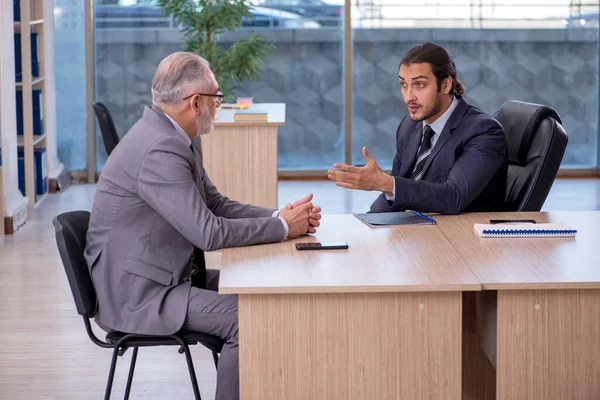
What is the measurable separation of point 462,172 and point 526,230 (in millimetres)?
468

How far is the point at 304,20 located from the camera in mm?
9180

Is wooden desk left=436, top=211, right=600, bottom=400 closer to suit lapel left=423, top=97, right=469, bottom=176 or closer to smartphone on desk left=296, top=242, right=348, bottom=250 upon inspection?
smartphone on desk left=296, top=242, right=348, bottom=250

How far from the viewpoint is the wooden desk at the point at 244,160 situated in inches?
253

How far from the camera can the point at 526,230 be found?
10.6ft

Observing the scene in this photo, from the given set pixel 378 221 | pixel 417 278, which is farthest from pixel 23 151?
pixel 417 278

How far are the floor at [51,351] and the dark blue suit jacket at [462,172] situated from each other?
116 cm

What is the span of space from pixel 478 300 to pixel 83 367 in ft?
6.16

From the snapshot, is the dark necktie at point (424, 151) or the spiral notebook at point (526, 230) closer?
the spiral notebook at point (526, 230)

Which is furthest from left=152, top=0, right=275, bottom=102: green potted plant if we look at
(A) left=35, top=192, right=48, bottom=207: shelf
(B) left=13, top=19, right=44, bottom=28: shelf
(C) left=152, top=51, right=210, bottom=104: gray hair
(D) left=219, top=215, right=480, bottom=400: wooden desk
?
(D) left=219, top=215, right=480, bottom=400: wooden desk

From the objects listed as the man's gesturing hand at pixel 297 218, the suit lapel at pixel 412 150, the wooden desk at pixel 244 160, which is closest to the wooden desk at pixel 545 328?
the man's gesturing hand at pixel 297 218

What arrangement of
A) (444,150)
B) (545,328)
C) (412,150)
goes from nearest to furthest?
(545,328) < (444,150) < (412,150)

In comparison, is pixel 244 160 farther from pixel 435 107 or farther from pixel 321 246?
pixel 321 246

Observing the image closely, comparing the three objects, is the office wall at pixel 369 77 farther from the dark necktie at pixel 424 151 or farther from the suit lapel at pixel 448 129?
the suit lapel at pixel 448 129

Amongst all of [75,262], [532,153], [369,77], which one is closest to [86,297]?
[75,262]
